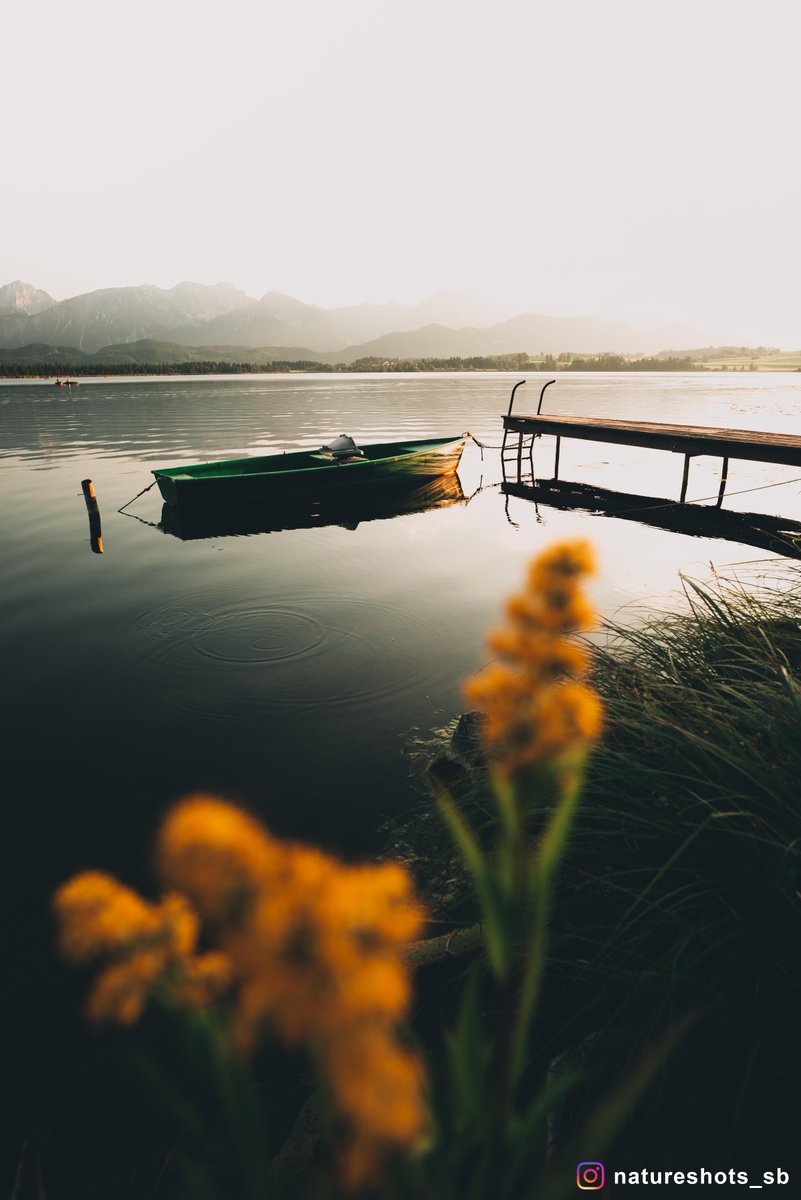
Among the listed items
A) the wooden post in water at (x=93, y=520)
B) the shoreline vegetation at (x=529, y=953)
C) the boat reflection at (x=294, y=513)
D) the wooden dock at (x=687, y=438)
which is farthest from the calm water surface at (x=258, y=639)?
the wooden dock at (x=687, y=438)

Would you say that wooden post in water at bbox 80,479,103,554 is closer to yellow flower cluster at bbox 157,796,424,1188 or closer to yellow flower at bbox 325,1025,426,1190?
yellow flower cluster at bbox 157,796,424,1188

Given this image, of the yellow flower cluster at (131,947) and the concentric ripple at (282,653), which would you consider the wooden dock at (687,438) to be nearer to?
the concentric ripple at (282,653)

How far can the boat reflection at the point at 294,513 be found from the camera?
18219 mm

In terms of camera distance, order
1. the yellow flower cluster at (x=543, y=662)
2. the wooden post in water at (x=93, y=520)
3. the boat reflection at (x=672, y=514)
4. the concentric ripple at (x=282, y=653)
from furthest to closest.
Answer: the boat reflection at (x=672, y=514)
the wooden post in water at (x=93, y=520)
the concentric ripple at (x=282, y=653)
the yellow flower cluster at (x=543, y=662)

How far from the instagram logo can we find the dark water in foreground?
317 centimetres

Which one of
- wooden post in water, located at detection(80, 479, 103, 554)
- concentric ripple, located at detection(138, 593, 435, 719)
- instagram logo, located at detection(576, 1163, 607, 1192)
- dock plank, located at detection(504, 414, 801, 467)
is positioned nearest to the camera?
instagram logo, located at detection(576, 1163, 607, 1192)

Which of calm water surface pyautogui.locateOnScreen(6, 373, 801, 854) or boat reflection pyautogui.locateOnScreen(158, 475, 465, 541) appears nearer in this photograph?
calm water surface pyautogui.locateOnScreen(6, 373, 801, 854)

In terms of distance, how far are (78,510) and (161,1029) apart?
1914 centimetres

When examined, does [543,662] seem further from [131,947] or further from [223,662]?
[223,662]

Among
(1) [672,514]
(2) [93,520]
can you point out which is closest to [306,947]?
(2) [93,520]

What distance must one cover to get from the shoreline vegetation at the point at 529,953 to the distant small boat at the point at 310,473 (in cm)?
1413

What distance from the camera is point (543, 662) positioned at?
0.75 meters

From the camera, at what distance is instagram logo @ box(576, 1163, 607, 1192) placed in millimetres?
2039

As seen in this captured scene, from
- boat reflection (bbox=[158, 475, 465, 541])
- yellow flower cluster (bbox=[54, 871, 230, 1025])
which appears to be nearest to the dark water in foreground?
boat reflection (bbox=[158, 475, 465, 541])
